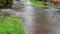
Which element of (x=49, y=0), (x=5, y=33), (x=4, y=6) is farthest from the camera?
(x=49, y=0)

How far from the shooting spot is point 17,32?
32.3 feet

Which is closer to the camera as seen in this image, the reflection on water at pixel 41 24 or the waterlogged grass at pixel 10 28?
the waterlogged grass at pixel 10 28

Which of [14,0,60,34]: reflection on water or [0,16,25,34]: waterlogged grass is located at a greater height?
[0,16,25,34]: waterlogged grass

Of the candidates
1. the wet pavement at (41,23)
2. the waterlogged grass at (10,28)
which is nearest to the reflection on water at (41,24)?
the wet pavement at (41,23)

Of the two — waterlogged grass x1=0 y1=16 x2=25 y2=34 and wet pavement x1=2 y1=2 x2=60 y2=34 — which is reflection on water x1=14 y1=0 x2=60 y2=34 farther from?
waterlogged grass x1=0 y1=16 x2=25 y2=34

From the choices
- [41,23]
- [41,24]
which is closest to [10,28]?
[41,24]

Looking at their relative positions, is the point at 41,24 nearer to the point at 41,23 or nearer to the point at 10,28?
the point at 41,23

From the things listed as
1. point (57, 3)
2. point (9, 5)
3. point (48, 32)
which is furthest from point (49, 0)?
point (48, 32)

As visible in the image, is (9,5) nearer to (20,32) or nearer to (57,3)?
(57,3)

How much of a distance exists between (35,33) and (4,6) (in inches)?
807

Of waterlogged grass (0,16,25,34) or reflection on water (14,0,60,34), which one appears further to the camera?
reflection on water (14,0,60,34)

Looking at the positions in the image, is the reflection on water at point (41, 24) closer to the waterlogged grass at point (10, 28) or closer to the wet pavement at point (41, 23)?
the wet pavement at point (41, 23)

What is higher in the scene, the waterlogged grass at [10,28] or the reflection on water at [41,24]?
the waterlogged grass at [10,28]

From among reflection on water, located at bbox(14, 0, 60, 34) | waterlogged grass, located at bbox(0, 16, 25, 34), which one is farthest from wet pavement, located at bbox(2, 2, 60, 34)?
waterlogged grass, located at bbox(0, 16, 25, 34)
